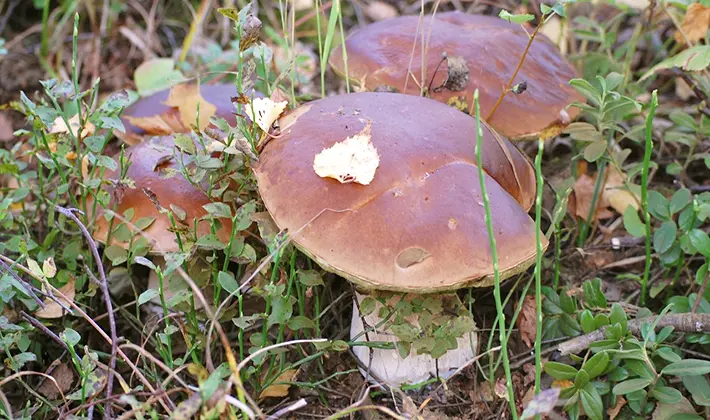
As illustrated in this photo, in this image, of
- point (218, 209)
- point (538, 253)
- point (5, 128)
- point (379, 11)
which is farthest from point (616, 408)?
point (379, 11)

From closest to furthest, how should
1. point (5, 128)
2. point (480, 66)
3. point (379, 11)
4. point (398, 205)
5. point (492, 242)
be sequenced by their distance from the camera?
1. point (492, 242)
2. point (398, 205)
3. point (480, 66)
4. point (5, 128)
5. point (379, 11)

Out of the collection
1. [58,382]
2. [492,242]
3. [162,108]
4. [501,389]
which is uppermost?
[492,242]

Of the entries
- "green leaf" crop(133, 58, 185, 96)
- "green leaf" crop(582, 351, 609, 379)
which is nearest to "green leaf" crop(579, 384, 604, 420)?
"green leaf" crop(582, 351, 609, 379)

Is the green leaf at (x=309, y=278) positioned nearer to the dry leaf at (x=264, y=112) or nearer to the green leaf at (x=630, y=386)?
the dry leaf at (x=264, y=112)

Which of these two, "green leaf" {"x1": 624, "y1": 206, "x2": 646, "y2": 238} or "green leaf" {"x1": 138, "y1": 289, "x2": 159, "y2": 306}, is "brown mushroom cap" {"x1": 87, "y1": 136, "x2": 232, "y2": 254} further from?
"green leaf" {"x1": 624, "y1": 206, "x2": 646, "y2": 238}

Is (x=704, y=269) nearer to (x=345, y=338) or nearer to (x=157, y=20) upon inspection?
(x=345, y=338)

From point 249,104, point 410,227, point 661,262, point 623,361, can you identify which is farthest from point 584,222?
point 249,104

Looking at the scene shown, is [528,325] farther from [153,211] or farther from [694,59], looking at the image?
[153,211]
